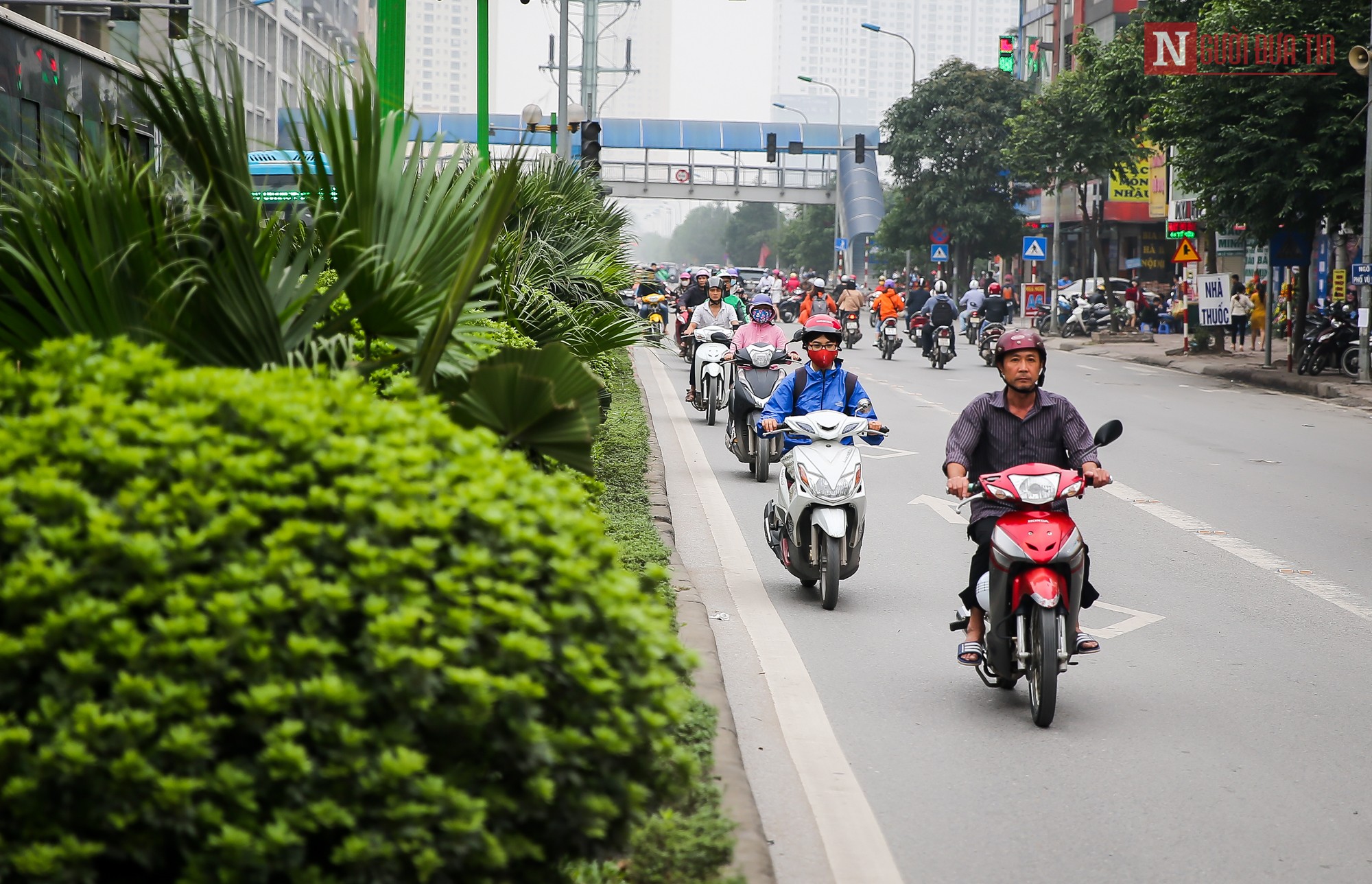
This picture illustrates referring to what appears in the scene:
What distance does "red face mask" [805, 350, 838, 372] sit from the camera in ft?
28.2

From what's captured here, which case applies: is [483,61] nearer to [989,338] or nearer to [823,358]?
[823,358]

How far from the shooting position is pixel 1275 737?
18.3 ft

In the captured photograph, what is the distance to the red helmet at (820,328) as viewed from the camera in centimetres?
861

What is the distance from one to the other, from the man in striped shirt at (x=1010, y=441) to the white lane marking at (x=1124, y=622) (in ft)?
4.22

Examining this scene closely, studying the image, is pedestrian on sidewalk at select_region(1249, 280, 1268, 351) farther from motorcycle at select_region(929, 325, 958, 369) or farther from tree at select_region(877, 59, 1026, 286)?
tree at select_region(877, 59, 1026, 286)

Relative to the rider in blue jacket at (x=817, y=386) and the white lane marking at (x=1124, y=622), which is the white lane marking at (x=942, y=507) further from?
the white lane marking at (x=1124, y=622)

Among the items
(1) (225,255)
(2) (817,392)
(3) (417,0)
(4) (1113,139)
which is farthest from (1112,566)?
(3) (417,0)

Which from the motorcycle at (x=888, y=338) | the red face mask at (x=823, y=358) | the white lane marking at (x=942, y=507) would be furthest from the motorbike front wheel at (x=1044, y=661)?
the motorcycle at (x=888, y=338)

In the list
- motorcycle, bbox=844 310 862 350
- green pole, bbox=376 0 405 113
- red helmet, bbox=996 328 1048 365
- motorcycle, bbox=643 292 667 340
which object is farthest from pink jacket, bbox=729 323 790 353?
motorcycle, bbox=844 310 862 350

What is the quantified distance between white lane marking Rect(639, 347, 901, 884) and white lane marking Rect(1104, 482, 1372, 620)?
9.87ft

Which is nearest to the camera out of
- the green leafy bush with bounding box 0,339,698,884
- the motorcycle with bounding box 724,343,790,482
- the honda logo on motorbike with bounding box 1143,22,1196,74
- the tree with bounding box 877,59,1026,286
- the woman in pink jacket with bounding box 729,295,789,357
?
the green leafy bush with bounding box 0,339,698,884

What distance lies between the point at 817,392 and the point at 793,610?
1.47 meters

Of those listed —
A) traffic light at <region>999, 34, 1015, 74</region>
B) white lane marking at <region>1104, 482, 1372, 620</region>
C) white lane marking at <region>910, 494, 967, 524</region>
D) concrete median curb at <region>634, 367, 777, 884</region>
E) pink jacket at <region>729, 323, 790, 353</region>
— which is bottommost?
white lane marking at <region>910, 494, 967, 524</region>

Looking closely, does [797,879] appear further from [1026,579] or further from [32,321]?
[32,321]
